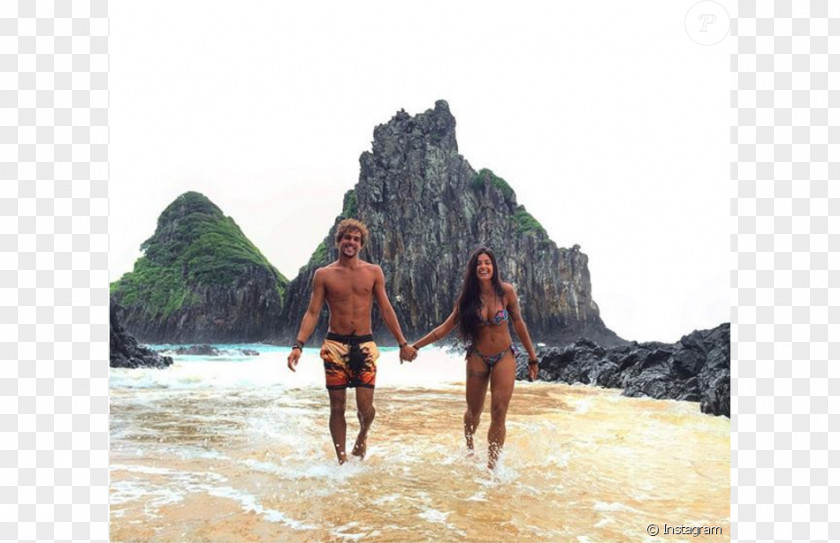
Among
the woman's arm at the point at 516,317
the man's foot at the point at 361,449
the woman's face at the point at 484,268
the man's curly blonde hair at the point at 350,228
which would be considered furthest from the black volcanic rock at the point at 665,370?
the man's curly blonde hair at the point at 350,228

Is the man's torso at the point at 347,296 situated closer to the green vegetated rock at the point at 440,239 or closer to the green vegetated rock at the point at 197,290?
the green vegetated rock at the point at 440,239

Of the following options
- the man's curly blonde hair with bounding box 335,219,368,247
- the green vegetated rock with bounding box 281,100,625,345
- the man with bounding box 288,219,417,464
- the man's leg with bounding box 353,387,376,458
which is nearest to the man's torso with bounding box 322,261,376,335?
the man with bounding box 288,219,417,464

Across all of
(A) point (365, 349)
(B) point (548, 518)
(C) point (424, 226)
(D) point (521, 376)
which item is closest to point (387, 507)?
(B) point (548, 518)

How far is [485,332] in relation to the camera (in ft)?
16.0

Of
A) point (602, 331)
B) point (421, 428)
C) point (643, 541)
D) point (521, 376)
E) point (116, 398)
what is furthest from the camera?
point (602, 331)

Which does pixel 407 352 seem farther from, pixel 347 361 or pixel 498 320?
pixel 498 320

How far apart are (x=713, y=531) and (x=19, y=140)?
5.55m

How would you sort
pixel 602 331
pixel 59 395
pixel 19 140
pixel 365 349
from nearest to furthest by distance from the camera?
pixel 59 395
pixel 19 140
pixel 365 349
pixel 602 331

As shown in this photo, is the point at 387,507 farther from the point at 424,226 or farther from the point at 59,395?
the point at 424,226

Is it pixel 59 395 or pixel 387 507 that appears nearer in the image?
pixel 387 507

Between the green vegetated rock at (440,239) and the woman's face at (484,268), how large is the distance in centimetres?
5115

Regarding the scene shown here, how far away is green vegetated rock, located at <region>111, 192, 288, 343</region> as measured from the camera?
74.9m

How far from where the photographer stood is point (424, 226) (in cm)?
6103

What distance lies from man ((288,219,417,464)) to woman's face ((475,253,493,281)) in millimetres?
877
